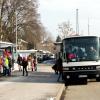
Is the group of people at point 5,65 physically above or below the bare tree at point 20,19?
below

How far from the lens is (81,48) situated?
2992 cm

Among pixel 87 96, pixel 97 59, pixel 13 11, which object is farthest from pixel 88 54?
pixel 13 11

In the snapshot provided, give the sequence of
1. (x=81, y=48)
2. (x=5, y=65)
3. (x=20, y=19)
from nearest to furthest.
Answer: (x=81, y=48) < (x=5, y=65) < (x=20, y=19)

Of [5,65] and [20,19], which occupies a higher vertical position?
[20,19]

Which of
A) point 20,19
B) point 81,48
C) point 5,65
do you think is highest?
point 20,19

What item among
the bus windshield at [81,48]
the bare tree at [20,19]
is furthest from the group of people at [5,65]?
the bare tree at [20,19]

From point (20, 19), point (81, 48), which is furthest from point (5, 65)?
Answer: point (20, 19)

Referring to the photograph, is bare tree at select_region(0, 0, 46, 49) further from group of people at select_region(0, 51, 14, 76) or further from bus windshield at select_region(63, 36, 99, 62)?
bus windshield at select_region(63, 36, 99, 62)

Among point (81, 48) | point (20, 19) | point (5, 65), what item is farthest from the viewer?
point (20, 19)

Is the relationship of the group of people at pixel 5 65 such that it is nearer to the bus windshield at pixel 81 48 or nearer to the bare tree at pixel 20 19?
the bus windshield at pixel 81 48

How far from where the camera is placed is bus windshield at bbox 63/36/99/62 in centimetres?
2944

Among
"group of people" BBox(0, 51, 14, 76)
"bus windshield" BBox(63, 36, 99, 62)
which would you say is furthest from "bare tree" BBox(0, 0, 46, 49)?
"bus windshield" BBox(63, 36, 99, 62)

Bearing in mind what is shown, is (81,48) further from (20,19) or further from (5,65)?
(20,19)

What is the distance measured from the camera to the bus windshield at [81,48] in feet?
96.6
